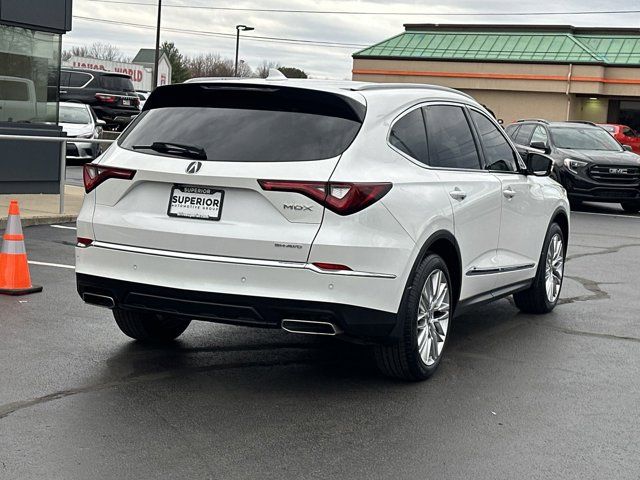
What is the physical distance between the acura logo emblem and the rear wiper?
2.2 inches

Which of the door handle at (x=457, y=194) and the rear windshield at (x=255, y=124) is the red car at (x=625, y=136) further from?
the rear windshield at (x=255, y=124)

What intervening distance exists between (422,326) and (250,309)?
1219mm

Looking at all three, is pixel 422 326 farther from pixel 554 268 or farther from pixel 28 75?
pixel 28 75

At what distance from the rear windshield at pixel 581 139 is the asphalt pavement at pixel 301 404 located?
502 inches

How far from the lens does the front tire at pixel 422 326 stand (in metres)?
5.71

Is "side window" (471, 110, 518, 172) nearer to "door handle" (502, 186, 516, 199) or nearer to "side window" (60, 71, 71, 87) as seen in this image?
"door handle" (502, 186, 516, 199)

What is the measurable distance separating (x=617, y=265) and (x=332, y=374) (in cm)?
670

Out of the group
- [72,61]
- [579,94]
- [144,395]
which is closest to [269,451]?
[144,395]

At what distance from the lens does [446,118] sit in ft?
22.1

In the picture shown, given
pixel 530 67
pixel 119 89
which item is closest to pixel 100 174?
pixel 119 89

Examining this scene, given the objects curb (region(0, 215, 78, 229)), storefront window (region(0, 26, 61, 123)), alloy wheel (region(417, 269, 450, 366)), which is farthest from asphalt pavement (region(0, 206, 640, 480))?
storefront window (region(0, 26, 61, 123))

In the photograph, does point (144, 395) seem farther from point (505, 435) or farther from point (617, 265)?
point (617, 265)

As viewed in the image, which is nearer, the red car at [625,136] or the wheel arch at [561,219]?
the wheel arch at [561,219]

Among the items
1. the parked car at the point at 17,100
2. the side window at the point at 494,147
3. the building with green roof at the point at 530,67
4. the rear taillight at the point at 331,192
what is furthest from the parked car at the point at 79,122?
the building with green roof at the point at 530,67
